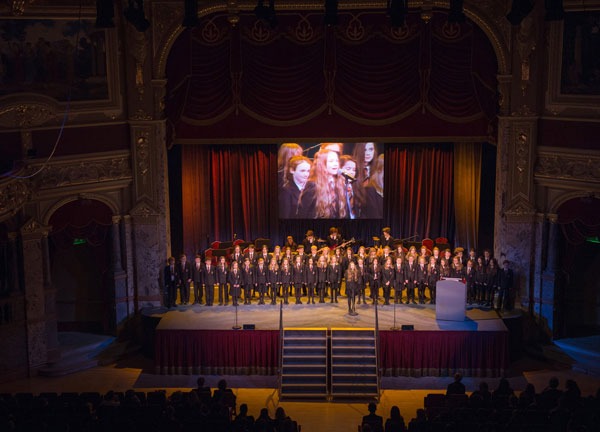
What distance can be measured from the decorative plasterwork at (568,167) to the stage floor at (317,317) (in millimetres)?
3664

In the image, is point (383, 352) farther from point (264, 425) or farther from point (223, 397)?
point (264, 425)

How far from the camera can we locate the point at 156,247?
2175 centimetres

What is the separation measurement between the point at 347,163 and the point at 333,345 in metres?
6.60

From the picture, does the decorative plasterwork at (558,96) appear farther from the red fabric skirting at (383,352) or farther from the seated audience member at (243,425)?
the seated audience member at (243,425)

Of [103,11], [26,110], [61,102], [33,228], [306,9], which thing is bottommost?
[33,228]

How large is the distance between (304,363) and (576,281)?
7695mm

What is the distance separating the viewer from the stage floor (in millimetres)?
19938

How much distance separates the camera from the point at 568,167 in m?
20.5

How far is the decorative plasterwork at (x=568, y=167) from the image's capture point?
20000mm

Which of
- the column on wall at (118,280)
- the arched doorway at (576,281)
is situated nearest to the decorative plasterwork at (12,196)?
the column on wall at (118,280)

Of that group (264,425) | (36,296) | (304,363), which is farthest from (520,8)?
(36,296)

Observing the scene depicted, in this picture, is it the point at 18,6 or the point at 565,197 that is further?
the point at 565,197

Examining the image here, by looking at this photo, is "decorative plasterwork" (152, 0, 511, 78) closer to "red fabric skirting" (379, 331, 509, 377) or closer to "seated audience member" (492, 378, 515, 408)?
"red fabric skirting" (379, 331, 509, 377)

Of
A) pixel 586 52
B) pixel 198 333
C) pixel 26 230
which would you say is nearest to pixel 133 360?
pixel 198 333
